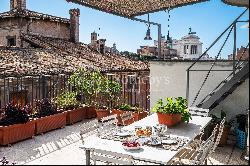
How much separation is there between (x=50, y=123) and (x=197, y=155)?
430cm

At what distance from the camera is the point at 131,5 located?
28.6 ft

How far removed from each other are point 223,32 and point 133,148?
168 inches

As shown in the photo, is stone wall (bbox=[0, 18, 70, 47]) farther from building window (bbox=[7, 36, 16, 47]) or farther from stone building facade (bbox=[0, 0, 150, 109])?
building window (bbox=[7, 36, 16, 47])

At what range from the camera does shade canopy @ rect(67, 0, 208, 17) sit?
8005 millimetres

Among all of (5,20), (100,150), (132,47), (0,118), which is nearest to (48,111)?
(0,118)

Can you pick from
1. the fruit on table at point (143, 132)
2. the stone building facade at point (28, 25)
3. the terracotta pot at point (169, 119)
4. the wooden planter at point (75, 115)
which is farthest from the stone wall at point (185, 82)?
the stone building facade at point (28, 25)

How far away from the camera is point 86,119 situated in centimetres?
880

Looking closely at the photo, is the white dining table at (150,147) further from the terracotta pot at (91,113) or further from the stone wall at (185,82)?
the terracotta pot at (91,113)

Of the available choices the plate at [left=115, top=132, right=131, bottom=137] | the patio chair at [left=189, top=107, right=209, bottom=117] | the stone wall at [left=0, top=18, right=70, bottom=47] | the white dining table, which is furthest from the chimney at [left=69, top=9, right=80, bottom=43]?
the plate at [left=115, top=132, right=131, bottom=137]

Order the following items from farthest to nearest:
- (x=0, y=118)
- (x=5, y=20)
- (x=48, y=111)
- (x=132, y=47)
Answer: (x=132, y=47) < (x=5, y=20) < (x=48, y=111) < (x=0, y=118)

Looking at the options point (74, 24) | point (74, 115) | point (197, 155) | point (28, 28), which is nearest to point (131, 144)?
point (197, 155)

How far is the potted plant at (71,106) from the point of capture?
8.23 meters

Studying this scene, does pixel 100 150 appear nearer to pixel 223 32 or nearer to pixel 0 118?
pixel 0 118

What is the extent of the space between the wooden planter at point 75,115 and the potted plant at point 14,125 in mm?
1399
